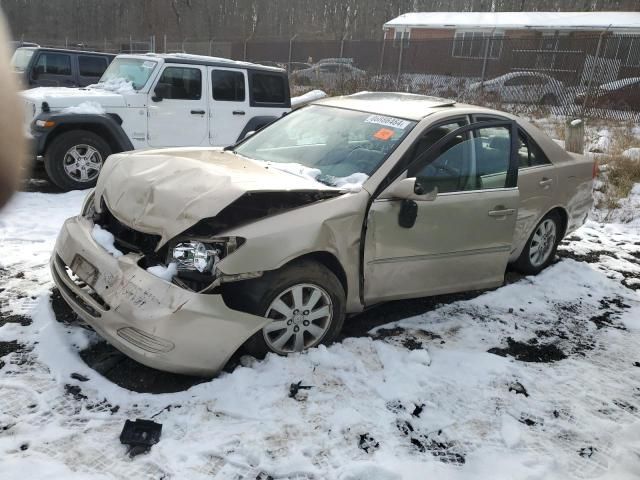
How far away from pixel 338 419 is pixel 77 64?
1163cm

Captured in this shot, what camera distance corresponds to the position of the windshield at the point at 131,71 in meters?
7.75

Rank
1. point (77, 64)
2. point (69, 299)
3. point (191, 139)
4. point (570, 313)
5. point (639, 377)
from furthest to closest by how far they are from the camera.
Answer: point (77, 64) < point (191, 139) < point (570, 313) < point (639, 377) < point (69, 299)

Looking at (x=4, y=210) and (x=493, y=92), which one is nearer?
(x=4, y=210)

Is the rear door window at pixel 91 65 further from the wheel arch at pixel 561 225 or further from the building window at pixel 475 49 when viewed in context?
the building window at pixel 475 49

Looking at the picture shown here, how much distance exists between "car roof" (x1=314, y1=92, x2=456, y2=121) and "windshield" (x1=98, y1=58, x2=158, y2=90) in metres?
4.07

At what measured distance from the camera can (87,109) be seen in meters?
7.09

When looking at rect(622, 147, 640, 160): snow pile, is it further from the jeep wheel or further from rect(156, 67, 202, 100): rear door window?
the jeep wheel

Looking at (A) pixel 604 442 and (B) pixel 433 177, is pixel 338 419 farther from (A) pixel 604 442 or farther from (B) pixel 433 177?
(B) pixel 433 177

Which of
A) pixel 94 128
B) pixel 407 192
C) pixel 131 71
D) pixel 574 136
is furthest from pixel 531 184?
pixel 131 71

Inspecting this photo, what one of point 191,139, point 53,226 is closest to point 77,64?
point 191,139

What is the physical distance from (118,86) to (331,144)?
16.7ft

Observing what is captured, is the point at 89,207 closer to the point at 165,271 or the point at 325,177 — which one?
the point at 165,271

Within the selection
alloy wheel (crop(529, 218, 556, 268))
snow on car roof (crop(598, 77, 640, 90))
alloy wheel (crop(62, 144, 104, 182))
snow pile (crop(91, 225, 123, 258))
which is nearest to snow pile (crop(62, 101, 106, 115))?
alloy wheel (crop(62, 144, 104, 182))

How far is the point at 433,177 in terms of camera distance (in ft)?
12.7
